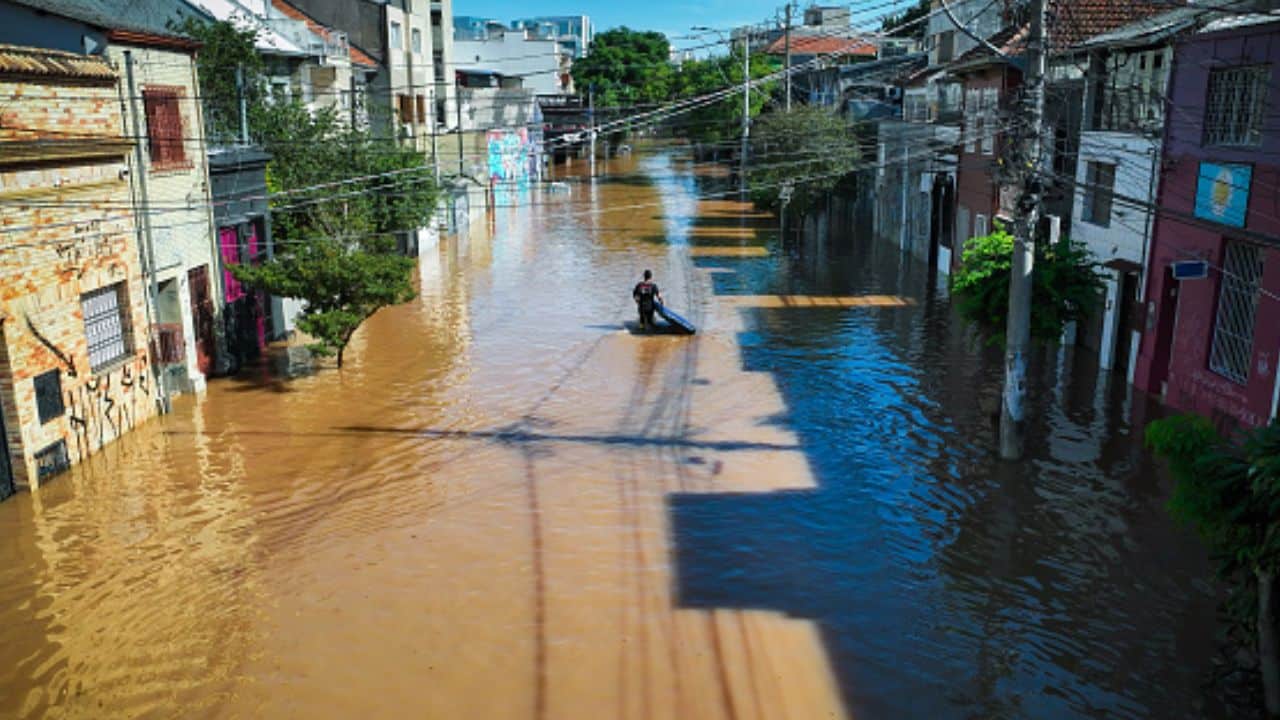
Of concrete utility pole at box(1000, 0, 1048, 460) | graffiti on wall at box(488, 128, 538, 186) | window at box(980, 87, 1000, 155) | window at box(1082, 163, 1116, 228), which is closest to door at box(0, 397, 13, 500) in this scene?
concrete utility pole at box(1000, 0, 1048, 460)

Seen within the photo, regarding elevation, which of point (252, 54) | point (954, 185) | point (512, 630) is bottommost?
point (512, 630)

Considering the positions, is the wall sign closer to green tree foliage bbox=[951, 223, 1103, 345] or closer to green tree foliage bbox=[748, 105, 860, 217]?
green tree foliage bbox=[951, 223, 1103, 345]

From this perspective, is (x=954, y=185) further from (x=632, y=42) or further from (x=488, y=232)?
(x=632, y=42)

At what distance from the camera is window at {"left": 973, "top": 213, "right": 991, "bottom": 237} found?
2748cm

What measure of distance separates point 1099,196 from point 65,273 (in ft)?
60.8

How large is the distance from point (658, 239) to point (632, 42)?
85.9 meters

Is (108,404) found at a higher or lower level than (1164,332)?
lower

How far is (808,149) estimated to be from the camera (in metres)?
38.6

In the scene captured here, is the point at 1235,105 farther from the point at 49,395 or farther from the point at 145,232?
the point at 49,395

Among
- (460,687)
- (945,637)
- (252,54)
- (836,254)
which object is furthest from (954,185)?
(460,687)

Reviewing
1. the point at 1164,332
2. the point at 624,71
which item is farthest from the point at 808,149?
the point at 624,71

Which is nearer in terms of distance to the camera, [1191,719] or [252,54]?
[1191,719]

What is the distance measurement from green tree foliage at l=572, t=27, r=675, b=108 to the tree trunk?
95466mm

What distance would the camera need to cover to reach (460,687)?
9.02 m
